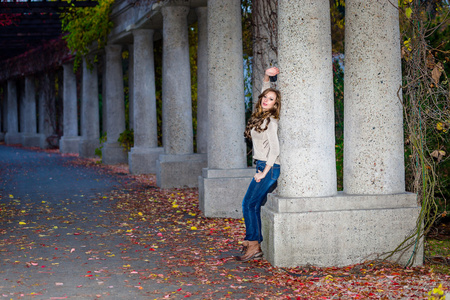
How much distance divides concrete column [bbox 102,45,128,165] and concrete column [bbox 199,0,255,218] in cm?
1079

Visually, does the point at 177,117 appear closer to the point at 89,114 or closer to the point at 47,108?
the point at 89,114

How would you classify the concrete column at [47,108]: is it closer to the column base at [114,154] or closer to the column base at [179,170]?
the column base at [114,154]

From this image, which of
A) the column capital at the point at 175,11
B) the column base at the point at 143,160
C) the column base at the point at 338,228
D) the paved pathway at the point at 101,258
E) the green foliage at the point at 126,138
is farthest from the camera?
the green foliage at the point at 126,138

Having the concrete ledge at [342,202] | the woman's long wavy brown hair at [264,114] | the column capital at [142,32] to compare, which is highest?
the column capital at [142,32]

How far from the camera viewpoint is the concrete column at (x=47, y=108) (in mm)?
29566

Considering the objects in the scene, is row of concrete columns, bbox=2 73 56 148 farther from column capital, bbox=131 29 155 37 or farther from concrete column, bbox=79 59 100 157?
column capital, bbox=131 29 155 37

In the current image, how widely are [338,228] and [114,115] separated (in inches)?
583

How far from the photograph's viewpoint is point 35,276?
17.8ft

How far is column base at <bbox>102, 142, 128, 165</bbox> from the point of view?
63.5ft

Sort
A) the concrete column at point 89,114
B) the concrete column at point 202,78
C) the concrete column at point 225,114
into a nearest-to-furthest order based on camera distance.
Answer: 1. the concrete column at point 225,114
2. the concrete column at point 202,78
3. the concrete column at point 89,114

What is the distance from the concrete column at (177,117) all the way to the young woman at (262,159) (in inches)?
259

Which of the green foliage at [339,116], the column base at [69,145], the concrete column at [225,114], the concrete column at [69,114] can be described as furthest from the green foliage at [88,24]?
the green foliage at [339,116]

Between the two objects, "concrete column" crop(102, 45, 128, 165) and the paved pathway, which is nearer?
the paved pathway

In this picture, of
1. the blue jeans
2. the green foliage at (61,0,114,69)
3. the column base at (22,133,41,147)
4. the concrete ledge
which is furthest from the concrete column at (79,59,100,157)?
the concrete ledge
